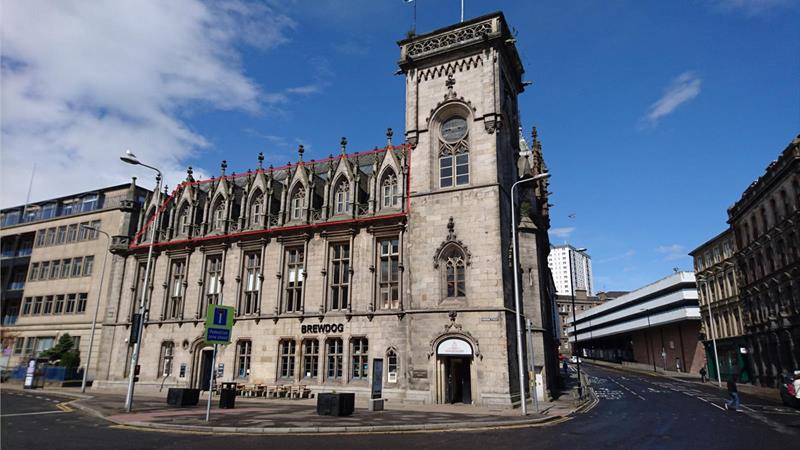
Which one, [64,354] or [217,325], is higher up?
[217,325]

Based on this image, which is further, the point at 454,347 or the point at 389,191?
the point at 389,191

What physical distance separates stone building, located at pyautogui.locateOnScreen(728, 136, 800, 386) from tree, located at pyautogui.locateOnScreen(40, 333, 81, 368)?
63.7m

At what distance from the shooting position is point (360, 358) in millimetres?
29922

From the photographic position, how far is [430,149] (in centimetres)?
3095

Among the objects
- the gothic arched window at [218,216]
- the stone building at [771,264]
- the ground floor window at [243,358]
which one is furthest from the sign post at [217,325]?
the stone building at [771,264]

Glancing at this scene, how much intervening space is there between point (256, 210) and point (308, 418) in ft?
70.4

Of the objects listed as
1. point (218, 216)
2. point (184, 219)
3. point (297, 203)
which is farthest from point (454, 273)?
point (184, 219)

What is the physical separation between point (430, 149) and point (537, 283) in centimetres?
1266

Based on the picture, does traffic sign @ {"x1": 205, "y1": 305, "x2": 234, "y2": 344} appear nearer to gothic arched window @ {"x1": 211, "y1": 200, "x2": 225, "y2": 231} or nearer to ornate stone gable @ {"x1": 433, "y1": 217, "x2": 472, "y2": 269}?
ornate stone gable @ {"x1": 433, "y1": 217, "x2": 472, "y2": 269}

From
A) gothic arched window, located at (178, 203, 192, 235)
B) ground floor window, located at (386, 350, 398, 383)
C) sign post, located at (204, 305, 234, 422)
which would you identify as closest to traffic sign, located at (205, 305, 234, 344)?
sign post, located at (204, 305, 234, 422)

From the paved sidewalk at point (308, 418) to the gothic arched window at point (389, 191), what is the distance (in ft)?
41.6

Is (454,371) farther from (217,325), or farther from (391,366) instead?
(217,325)

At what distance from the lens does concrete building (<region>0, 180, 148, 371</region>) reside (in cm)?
4706

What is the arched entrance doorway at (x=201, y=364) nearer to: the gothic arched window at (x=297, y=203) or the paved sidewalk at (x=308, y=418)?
the paved sidewalk at (x=308, y=418)
